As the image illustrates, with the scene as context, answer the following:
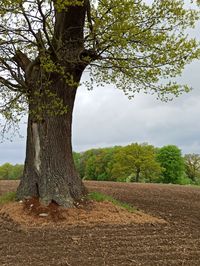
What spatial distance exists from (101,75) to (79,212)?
330 cm

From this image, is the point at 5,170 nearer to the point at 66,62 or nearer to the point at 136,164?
the point at 136,164

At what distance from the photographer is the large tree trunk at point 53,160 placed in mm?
8984

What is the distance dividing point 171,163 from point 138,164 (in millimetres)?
4424

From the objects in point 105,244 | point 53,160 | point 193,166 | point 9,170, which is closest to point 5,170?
point 9,170

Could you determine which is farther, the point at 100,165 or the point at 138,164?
the point at 100,165

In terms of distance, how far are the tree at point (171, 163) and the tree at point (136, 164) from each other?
2365mm

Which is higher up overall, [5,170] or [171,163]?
[171,163]

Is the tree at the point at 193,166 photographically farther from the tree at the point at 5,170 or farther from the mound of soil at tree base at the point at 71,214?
the mound of soil at tree base at the point at 71,214

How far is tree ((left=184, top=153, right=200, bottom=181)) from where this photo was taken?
38.7 meters

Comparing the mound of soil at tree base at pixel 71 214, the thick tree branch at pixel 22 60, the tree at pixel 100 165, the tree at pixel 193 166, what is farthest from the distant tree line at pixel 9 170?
the mound of soil at tree base at pixel 71 214

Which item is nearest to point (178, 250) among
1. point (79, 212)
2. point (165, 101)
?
point (79, 212)

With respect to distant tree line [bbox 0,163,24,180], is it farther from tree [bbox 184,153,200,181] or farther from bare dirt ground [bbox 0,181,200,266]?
bare dirt ground [bbox 0,181,200,266]

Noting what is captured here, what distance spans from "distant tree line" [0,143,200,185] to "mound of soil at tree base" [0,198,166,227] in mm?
19174

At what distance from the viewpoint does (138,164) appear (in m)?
28.2
